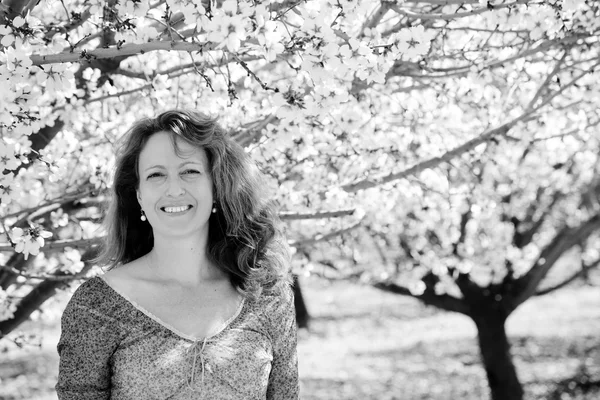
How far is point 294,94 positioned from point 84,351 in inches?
40.4

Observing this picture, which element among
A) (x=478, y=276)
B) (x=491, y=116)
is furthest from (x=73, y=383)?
(x=478, y=276)

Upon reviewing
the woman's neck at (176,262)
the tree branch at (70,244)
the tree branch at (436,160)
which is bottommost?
the woman's neck at (176,262)

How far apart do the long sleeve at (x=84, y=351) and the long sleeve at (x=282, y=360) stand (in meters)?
0.54

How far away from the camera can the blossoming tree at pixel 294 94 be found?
255cm

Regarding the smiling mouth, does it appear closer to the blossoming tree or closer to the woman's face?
the woman's face

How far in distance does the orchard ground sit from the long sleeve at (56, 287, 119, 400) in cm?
549

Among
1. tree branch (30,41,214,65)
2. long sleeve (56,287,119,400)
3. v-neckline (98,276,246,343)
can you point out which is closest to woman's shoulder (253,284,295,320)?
v-neckline (98,276,246,343)

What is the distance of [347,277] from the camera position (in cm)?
800

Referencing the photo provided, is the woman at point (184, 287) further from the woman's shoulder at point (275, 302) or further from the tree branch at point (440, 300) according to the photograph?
the tree branch at point (440, 300)

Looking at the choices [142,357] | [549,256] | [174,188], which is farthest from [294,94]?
[549,256]

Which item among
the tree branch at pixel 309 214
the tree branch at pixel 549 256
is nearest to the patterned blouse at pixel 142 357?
the tree branch at pixel 309 214

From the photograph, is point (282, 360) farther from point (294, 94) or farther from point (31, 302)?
point (31, 302)

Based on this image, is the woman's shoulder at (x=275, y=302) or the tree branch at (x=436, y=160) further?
the tree branch at (x=436, y=160)

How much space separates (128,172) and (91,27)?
4.30 ft
